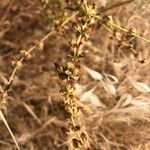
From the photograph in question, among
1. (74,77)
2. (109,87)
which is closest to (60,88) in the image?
(109,87)

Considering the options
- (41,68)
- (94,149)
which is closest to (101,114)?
(94,149)

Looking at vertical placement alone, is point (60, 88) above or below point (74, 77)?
below

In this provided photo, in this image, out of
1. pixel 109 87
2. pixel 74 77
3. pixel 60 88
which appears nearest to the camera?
pixel 74 77

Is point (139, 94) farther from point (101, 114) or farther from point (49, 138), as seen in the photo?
point (49, 138)

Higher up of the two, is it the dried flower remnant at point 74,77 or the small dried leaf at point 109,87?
the dried flower remnant at point 74,77

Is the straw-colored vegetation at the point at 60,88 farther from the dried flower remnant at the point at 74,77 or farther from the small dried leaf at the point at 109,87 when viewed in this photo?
the dried flower remnant at the point at 74,77

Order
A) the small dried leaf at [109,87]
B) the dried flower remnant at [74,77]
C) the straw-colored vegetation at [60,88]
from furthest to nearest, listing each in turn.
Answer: the straw-colored vegetation at [60,88]
the small dried leaf at [109,87]
the dried flower remnant at [74,77]

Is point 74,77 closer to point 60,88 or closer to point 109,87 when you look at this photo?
point 109,87

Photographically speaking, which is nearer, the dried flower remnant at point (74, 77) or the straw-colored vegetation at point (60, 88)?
the dried flower remnant at point (74, 77)

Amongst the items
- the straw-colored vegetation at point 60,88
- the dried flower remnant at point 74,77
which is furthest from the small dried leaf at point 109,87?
the dried flower remnant at point 74,77

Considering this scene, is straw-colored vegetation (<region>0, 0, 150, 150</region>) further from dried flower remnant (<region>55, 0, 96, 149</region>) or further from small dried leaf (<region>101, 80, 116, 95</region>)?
dried flower remnant (<region>55, 0, 96, 149</region>)

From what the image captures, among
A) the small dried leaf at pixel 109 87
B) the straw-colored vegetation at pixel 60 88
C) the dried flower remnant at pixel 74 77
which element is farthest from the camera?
the straw-colored vegetation at pixel 60 88

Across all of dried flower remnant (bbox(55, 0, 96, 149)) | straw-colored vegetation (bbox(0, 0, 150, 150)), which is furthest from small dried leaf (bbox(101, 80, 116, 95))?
dried flower remnant (bbox(55, 0, 96, 149))
